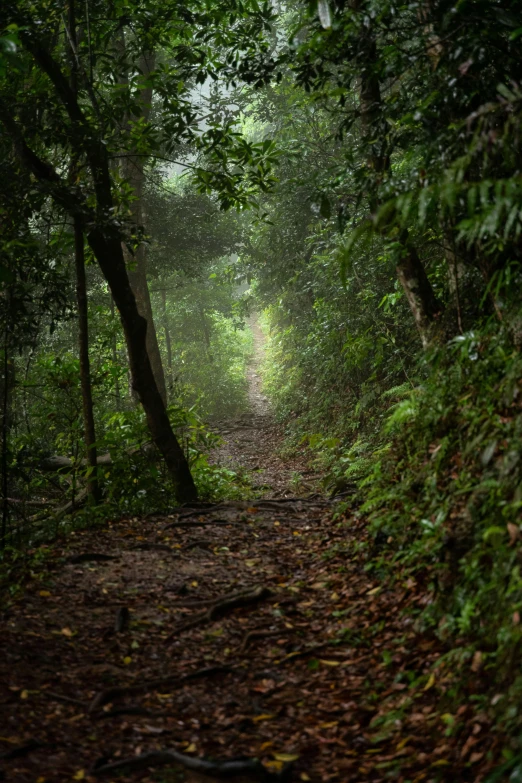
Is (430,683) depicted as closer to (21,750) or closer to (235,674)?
(235,674)

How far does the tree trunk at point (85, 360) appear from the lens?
808cm

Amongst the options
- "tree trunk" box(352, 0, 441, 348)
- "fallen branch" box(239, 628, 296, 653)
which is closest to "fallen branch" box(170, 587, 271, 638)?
"fallen branch" box(239, 628, 296, 653)

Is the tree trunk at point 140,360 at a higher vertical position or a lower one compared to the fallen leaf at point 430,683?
higher

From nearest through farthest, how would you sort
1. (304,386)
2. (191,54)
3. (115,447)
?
(191,54), (115,447), (304,386)

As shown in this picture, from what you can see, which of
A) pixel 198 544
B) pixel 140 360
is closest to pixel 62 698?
pixel 198 544

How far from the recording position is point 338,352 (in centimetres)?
1445

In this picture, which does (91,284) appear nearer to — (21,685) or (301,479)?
(301,479)

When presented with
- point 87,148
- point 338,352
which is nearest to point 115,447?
point 87,148

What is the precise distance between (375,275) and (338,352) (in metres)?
2.35

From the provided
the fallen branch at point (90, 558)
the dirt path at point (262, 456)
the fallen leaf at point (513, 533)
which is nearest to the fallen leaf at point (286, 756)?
the fallen leaf at point (513, 533)

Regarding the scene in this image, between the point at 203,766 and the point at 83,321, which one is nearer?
the point at 203,766

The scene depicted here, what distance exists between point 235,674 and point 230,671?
0.12ft

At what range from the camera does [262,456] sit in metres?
16.2

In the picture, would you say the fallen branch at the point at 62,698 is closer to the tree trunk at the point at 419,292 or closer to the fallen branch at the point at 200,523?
the fallen branch at the point at 200,523
